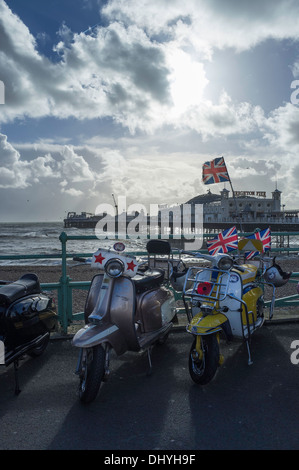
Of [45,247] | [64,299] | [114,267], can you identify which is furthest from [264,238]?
[45,247]

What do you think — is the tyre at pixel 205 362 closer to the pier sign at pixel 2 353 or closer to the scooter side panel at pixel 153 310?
the scooter side panel at pixel 153 310

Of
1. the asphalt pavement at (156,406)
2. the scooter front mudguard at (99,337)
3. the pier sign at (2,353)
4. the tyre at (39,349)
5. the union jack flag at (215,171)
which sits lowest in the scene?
the asphalt pavement at (156,406)

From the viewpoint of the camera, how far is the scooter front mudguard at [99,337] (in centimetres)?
322

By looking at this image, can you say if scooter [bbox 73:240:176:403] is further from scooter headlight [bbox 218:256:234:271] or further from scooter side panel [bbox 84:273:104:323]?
scooter headlight [bbox 218:256:234:271]

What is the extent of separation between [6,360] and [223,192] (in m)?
92.4

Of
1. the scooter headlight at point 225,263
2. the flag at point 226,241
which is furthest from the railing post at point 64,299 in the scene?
the scooter headlight at point 225,263

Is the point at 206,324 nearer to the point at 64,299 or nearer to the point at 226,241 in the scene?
the point at 226,241

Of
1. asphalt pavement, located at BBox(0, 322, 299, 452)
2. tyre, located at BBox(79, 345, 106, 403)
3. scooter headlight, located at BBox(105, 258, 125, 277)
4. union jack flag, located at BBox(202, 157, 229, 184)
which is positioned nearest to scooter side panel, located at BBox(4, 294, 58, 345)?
asphalt pavement, located at BBox(0, 322, 299, 452)

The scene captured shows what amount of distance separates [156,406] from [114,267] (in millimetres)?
1291

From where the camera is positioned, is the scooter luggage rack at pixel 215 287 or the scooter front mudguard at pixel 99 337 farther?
the scooter luggage rack at pixel 215 287

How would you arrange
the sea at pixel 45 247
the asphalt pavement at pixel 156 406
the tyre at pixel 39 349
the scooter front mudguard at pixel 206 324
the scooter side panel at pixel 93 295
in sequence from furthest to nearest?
the sea at pixel 45 247 → the tyre at pixel 39 349 → the scooter side panel at pixel 93 295 → the scooter front mudguard at pixel 206 324 → the asphalt pavement at pixel 156 406

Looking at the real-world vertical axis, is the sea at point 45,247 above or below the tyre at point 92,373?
below
